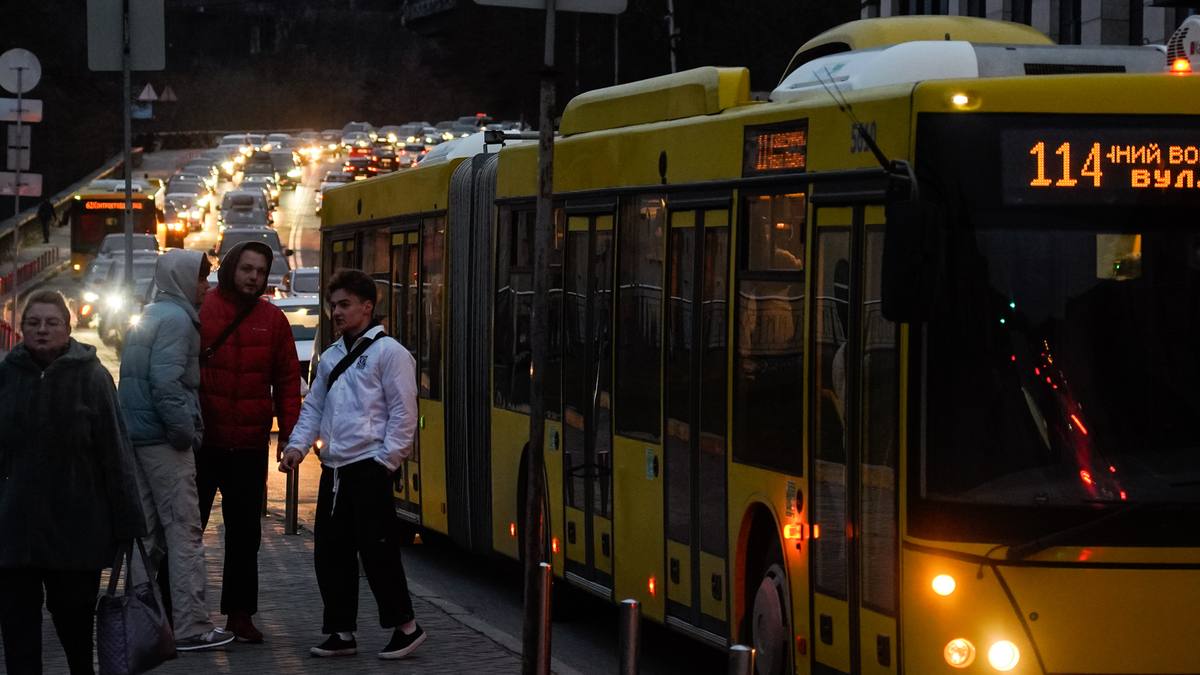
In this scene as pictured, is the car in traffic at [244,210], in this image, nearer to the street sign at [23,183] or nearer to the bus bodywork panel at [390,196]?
the street sign at [23,183]

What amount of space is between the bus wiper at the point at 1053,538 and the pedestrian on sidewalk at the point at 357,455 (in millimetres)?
3593

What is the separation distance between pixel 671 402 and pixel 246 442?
1.92 m

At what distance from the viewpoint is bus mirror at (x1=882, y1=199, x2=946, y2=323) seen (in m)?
7.45

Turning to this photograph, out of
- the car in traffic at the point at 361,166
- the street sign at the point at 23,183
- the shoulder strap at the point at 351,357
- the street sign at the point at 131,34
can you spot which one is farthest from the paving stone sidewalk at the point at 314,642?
the car in traffic at the point at 361,166

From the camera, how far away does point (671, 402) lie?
10.6m

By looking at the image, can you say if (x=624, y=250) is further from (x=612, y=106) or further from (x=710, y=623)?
(x=710, y=623)

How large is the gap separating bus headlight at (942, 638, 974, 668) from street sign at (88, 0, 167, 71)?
1198 centimetres

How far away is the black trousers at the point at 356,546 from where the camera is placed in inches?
420

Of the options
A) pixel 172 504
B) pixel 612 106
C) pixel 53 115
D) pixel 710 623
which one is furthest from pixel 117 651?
pixel 53 115

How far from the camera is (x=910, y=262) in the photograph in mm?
7445

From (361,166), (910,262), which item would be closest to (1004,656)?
(910,262)

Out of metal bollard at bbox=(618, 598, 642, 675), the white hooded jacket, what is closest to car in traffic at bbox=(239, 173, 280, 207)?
the white hooded jacket

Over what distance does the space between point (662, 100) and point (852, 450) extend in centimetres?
331

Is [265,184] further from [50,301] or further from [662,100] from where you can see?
[50,301]
